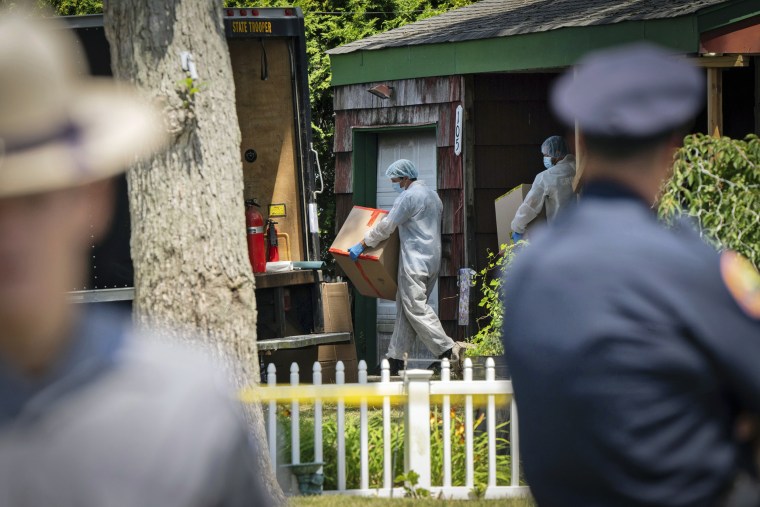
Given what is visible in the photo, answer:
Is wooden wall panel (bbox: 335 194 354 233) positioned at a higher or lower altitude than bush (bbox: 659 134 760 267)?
lower

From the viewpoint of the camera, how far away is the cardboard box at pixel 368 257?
39.3ft

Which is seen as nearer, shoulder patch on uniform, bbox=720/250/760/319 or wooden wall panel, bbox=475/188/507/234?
shoulder patch on uniform, bbox=720/250/760/319

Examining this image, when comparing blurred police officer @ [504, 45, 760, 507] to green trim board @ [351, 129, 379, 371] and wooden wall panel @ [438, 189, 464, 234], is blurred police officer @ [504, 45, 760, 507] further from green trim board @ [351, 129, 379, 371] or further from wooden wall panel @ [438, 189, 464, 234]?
green trim board @ [351, 129, 379, 371]

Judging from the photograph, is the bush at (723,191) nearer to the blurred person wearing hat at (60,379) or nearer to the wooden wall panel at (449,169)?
the blurred person wearing hat at (60,379)

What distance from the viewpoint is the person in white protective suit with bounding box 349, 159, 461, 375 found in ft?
40.3

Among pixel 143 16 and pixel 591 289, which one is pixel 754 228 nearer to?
pixel 143 16

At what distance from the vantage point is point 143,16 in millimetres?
6051

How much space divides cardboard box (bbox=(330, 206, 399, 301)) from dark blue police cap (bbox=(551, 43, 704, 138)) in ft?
31.0

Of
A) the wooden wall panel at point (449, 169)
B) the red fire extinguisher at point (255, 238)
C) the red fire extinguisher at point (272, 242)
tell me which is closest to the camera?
the red fire extinguisher at point (255, 238)

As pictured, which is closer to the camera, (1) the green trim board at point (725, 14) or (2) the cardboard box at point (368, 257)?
(1) the green trim board at point (725, 14)

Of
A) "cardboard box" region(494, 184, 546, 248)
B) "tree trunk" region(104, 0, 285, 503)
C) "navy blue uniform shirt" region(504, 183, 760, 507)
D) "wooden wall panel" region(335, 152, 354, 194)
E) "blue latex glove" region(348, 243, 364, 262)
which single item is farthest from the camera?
"wooden wall panel" region(335, 152, 354, 194)

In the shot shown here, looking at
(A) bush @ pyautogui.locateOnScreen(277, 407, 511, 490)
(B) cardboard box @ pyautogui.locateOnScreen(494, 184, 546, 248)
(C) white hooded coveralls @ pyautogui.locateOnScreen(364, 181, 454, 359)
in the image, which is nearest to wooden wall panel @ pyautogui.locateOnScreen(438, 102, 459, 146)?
(C) white hooded coveralls @ pyautogui.locateOnScreen(364, 181, 454, 359)

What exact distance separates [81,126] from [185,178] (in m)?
4.68

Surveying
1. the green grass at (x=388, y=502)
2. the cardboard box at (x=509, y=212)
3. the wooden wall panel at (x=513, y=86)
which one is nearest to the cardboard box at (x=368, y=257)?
the cardboard box at (x=509, y=212)
